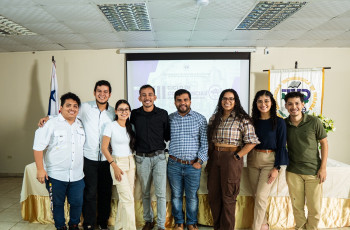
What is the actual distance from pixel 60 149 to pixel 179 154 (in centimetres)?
113

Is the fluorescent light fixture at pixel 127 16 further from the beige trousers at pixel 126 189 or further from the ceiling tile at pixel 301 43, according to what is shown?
the ceiling tile at pixel 301 43

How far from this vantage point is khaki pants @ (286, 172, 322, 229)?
2268 mm

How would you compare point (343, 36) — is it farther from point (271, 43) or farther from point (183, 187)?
point (183, 187)

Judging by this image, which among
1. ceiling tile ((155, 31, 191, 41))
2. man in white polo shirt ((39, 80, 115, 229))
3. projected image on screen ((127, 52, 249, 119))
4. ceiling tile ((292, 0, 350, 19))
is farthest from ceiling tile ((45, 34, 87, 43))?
ceiling tile ((292, 0, 350, 19))

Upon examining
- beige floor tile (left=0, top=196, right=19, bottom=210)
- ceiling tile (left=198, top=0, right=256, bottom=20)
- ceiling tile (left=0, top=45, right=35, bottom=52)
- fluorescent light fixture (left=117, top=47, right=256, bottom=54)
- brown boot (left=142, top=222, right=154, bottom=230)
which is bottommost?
beige floor tile (left=0, top=196, right=19, bottom=210)

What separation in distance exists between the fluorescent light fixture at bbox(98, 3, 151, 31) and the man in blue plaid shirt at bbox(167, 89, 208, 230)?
136 centimetres

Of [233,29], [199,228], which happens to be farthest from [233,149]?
[233,29]

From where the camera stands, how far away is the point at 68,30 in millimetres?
3672

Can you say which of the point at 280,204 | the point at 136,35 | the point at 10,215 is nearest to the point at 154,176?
the point at 280,204

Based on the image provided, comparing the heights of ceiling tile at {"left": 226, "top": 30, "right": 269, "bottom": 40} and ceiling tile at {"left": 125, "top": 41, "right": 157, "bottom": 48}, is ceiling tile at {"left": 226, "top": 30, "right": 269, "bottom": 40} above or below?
above

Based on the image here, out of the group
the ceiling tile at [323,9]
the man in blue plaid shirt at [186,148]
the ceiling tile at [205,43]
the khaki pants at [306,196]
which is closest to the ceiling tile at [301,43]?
the ceiling tile at [323,9]

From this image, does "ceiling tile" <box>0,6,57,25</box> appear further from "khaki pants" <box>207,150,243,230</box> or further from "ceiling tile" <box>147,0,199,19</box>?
"khaki pants" <box>207,150,243,230</box>

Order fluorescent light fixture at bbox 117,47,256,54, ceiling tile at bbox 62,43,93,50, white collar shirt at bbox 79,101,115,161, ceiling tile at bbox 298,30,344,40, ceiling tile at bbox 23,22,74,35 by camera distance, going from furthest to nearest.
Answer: fluorescent light fixture at bbox 117,47,256,54
ceiling tile at bbox 62,43,93,50
ceiling tile at bbox 298,30,344,40
ceiling tile at bbox 23,22,74,35
white collar shirt at bbox 79,101,115,161

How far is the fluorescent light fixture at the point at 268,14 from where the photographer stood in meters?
2.87
